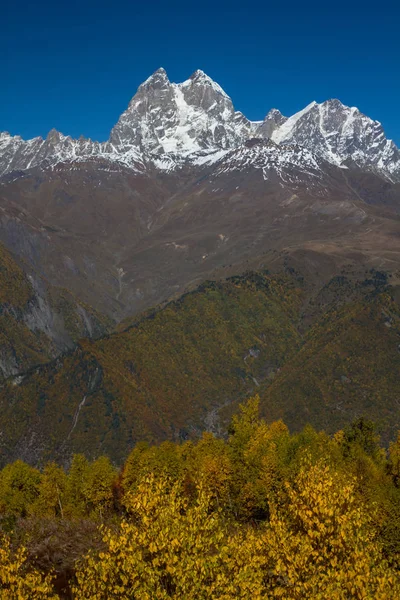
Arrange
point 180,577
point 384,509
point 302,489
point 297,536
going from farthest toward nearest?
1. point 384,509
2. point 302,489
3. point 297,536
4. point 180,577

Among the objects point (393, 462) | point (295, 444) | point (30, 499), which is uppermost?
point (30, 499)

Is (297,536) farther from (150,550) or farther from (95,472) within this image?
(95,472)

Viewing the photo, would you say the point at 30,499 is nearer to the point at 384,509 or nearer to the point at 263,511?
the point at 263,511

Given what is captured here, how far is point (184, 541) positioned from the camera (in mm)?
34469

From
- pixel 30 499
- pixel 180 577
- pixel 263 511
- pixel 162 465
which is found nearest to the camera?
pixel 180 577

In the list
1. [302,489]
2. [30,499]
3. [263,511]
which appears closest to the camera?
[302,489]

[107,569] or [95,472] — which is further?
[95,472]

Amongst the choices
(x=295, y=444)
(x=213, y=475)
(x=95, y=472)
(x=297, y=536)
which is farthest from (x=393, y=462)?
(x=297, y=536)

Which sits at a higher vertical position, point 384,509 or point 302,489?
point 302,489

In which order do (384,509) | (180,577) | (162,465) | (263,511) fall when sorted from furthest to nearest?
1. (162,465)
2. (263,511)
3. (384,509)
4. (180,577)

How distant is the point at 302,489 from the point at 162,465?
63.0 m

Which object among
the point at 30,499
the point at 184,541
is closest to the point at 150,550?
the point at 184,541

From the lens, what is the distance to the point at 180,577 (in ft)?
110

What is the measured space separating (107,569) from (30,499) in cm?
8592
